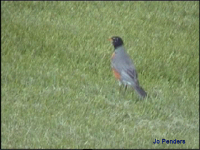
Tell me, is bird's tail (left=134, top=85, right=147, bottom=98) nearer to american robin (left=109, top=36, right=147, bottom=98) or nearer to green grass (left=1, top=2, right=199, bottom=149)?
american robin (left=109, top=36, right=147, bottom=98)

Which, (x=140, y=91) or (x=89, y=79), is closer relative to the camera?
(x=140, y=91)

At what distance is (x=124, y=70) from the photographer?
7.52 m

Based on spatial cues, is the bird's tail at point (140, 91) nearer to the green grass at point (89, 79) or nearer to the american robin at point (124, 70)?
the american robin at point (124, 70)

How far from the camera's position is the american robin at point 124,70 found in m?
7.50

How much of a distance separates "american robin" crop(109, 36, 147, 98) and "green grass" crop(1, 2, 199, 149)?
→ 0.19m

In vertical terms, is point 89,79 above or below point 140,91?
above

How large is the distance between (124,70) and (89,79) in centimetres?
80

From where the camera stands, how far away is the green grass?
6.62m

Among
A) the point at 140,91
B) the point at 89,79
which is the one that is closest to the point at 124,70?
the point at 140,91

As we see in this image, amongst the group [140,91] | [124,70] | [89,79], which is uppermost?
[124,70]

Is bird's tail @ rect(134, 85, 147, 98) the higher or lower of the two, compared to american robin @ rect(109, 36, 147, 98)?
lower

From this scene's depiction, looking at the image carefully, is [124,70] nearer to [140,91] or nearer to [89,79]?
[140,91]

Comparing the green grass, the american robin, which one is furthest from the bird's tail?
the green grass

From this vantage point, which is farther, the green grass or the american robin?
the american robin
